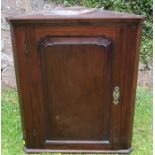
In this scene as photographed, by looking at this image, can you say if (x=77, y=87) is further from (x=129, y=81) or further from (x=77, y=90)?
(x=129, y=81)

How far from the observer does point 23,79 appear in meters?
2.31

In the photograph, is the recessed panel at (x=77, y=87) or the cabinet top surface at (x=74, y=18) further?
the recessed panel at (x=77, y=87)

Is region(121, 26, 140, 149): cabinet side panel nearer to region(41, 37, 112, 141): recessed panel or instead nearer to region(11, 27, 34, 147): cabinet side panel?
region(41, 37, 112, 141): recessed panel

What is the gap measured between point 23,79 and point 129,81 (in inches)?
27.8

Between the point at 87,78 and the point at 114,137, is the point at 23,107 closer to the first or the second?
the point at 87,78

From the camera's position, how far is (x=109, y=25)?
2.09m

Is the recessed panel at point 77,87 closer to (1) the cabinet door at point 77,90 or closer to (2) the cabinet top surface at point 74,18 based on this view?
(1) the cabinet door at point 77,90

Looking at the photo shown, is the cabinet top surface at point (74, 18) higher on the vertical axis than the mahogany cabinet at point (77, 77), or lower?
higher

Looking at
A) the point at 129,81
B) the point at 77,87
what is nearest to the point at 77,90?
the point at 77,87

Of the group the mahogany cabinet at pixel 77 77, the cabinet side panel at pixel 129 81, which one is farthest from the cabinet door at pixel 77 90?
the cabinet side panel at pixel 129 81

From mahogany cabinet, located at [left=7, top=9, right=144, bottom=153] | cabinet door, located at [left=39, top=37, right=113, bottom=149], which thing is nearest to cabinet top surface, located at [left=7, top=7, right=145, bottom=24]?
mahogany cabinet, located at [left=7, top=9, right=144, bottom=153]

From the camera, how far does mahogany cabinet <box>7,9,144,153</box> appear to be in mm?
2100

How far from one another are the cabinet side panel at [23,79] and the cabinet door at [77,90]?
0.11m

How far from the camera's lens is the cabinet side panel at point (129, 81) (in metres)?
2.13
